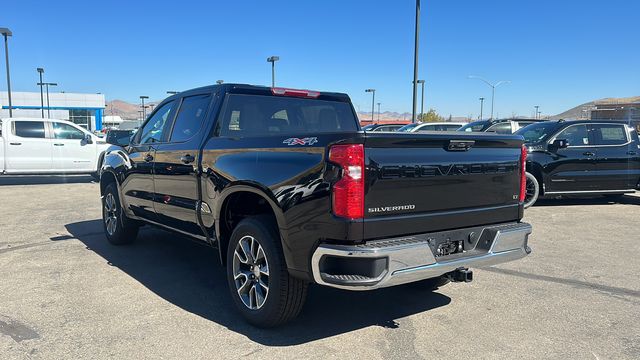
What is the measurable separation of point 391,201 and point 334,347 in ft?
3.78

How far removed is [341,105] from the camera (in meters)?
5.53

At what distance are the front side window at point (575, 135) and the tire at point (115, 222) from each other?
8.07m

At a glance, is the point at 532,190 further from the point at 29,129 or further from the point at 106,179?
the point at 29,129

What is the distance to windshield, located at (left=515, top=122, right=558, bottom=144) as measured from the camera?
9979 mm

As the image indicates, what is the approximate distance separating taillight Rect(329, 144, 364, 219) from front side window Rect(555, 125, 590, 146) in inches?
321

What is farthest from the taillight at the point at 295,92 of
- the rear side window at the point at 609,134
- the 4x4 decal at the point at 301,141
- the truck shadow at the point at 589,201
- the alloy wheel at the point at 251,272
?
the rear side window at the point at 609,134

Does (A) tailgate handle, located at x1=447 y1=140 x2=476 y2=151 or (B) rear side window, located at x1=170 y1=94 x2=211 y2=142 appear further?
(B) rear side window, located at x1=170 y1=94 x2=211 y2=142

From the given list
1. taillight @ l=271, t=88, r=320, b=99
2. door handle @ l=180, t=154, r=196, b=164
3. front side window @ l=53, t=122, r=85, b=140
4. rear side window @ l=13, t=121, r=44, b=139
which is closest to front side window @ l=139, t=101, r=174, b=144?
door handle @ l=180, t=154, r=196, b=164

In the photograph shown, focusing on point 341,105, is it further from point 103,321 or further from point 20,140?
point 20,140

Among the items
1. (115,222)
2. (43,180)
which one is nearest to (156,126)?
(115,222)

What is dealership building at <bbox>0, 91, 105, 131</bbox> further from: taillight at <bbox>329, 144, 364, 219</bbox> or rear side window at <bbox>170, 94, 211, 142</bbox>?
taillight at <bbox>329, 144, 364, 219</bbox>

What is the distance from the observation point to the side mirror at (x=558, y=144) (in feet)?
31.6

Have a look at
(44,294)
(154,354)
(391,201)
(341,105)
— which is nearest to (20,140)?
(44,294)

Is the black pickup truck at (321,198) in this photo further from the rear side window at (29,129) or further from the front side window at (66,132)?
the rear side window at (29,129)
